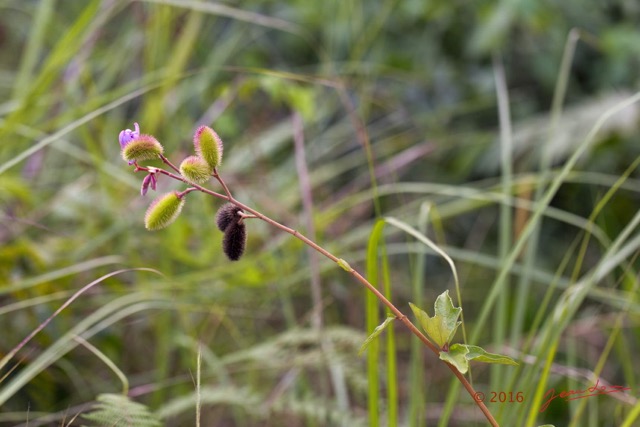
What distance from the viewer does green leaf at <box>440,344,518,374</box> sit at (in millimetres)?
784

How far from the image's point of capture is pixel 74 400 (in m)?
1.74

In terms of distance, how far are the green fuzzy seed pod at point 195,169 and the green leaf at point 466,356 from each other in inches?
11.6

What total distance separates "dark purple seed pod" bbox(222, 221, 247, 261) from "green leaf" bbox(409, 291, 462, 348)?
19cm

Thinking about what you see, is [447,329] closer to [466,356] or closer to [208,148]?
[466,356]

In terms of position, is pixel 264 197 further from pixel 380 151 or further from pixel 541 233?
pixel 541 233

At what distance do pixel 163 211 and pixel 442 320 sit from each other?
300 millimetres

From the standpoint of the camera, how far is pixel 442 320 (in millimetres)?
812

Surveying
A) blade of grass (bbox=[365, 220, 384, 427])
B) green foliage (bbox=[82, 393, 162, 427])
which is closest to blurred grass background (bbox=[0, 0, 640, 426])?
blade of grass (bbox=[365, 220, 384, 427])

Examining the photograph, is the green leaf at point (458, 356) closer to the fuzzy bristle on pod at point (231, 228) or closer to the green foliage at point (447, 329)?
the green foliage at point (447, 329)

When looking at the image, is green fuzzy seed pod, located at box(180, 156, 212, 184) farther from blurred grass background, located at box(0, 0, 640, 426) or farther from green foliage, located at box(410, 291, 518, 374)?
blurred grass background, located at box(0, 0, 640, 426)

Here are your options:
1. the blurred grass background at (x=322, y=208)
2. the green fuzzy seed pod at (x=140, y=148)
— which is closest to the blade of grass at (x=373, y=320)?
the blurred grass background at (x=322, y=208)

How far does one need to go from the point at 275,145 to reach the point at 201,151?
173cm

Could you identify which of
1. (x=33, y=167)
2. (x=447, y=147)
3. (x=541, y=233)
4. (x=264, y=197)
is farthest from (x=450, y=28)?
(x=33, y=167)

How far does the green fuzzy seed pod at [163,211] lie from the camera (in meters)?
0.83
